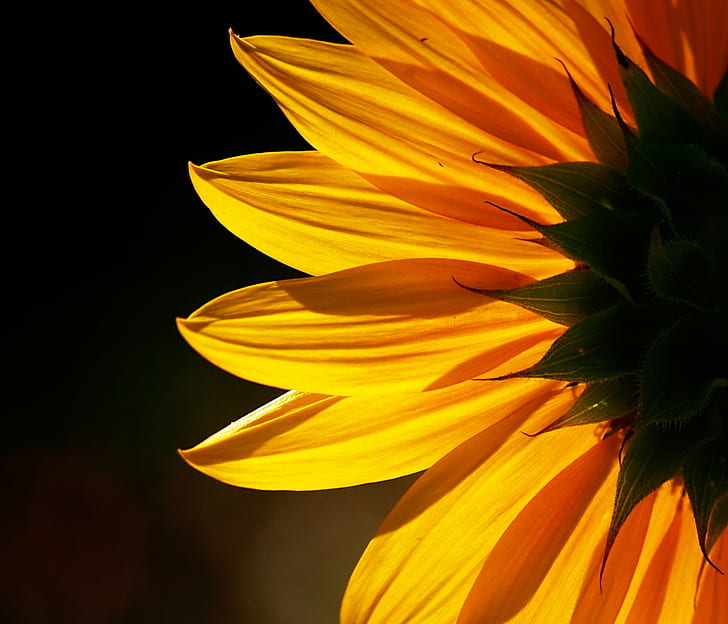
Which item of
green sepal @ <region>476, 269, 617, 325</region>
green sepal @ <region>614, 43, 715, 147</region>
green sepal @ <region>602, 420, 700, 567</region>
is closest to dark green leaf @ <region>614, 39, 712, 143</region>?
green sepal @ <region>614, 43, 715, 147</region>

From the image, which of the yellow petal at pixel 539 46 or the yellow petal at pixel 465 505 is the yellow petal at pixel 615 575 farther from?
the yellow petal at pixel 539 46

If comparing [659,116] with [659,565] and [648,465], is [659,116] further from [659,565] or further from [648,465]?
[659,565]

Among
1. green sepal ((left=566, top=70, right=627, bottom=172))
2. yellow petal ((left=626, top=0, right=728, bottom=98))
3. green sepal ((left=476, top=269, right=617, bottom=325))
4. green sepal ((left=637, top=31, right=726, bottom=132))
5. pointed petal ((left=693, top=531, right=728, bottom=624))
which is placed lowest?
pointed petal ((left=693, top=531, right=728, bottom=624))

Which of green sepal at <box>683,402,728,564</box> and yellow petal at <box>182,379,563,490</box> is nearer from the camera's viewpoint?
green sepal at <box>683,402,728,564</box>

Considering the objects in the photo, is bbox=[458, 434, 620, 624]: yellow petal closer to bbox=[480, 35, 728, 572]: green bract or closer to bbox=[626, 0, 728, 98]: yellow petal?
bbox=[480, 35, 728, 572]: green bract

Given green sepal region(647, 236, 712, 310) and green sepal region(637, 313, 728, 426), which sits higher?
green sepal region(647, 236, 712, 310)

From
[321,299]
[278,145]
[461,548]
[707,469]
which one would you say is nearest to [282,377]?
[321,299]
